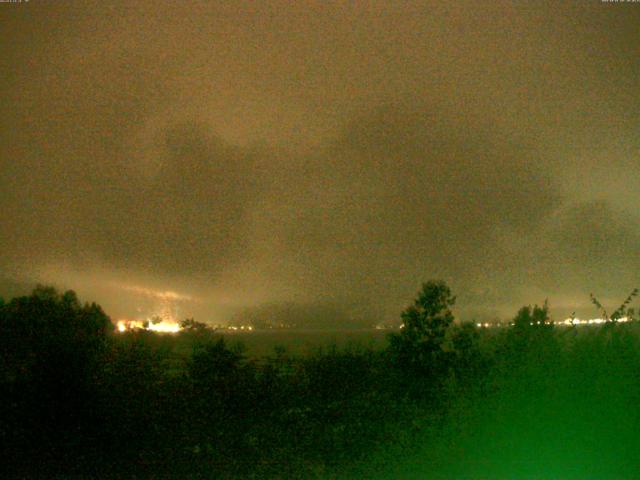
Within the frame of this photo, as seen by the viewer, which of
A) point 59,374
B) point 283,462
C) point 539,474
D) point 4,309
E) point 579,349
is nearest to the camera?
point 539,474

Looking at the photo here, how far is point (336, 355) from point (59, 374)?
4.93 m

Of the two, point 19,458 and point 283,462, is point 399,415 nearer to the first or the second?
point 283,462

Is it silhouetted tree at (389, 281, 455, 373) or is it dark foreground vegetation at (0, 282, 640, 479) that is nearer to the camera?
dark foreground vegetation at (0, 282, 640, 479)

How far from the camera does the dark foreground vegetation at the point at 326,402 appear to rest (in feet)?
28.6

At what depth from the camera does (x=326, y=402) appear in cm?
1174

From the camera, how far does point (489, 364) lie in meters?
11.0

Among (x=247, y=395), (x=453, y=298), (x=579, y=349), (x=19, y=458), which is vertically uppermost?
(x=453, y=298)

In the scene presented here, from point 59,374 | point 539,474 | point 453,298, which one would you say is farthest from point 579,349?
point 59,374

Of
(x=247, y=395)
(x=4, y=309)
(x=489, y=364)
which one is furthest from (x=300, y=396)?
(x=4, y=309)

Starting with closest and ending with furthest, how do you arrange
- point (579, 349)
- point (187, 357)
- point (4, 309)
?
point (579, 349) < point (187, 357) < point (4, 309)

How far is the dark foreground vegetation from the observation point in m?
8.71

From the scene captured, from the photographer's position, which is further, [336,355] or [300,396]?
[336,355]

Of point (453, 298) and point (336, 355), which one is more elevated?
point (453, 298)

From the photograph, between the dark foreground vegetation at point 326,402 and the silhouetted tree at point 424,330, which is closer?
the dark foreground vegetation at point 326,402
